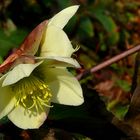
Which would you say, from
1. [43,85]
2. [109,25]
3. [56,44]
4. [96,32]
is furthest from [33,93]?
[96,32]

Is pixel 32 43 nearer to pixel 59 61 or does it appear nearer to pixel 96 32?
pixel 59 61

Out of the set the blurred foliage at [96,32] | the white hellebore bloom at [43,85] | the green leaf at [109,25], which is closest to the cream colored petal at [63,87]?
the white hellebore bloom at [43,85]

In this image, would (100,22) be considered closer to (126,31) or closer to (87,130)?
(126,31)

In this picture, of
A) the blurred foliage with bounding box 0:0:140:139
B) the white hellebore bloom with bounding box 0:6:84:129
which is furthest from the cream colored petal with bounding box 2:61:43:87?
the blurred foliage with bounding box 0:0:140:139

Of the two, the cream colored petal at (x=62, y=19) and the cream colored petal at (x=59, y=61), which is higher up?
the cream colored petal at (x=62, y=19)

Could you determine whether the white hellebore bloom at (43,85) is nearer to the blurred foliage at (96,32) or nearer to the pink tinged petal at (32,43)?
the pink tinged petal at (32,43)
